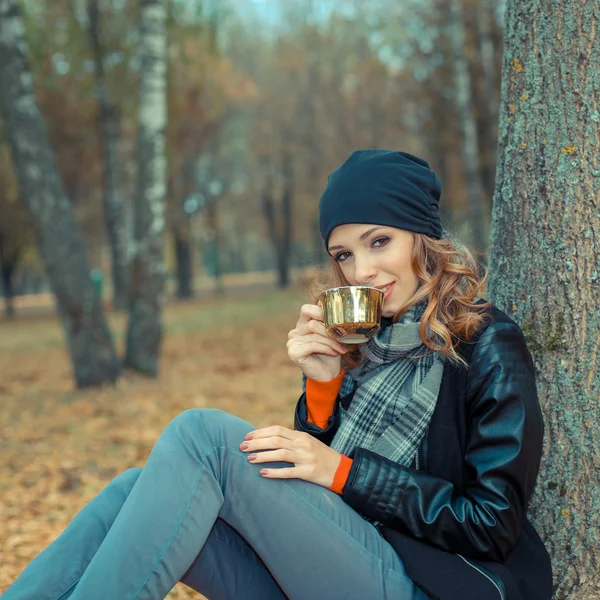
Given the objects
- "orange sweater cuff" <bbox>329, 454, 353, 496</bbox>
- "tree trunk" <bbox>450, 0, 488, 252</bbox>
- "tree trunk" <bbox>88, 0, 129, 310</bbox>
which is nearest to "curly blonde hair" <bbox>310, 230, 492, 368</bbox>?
"orange sweater cuff" <bbox>329, 454, 353, 496</bbox>

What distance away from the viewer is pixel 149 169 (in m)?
7.28

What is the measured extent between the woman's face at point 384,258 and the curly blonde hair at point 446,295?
33 millimetres

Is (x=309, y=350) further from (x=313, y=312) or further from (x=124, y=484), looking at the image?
(x=124, y=484)

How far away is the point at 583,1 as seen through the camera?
219 cm

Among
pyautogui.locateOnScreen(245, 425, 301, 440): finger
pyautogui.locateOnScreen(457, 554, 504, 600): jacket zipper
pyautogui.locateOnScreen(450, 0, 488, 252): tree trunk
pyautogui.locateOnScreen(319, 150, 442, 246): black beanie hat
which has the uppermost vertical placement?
pyautogui.locateOnScreen(450, 0, 488, 252): tree trunk

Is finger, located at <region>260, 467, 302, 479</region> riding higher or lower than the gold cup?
lower

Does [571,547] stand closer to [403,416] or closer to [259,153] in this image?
[403,416]

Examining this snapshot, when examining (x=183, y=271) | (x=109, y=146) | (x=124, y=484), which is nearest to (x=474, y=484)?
(x=124, y=484)

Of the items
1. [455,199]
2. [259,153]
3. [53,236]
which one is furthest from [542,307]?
[259,153]

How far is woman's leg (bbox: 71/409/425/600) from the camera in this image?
1821mm

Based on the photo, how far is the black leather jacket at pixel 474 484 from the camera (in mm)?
1772

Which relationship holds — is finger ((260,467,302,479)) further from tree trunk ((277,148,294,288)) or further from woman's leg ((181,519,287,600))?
tree trunk ((277,148,294,288))

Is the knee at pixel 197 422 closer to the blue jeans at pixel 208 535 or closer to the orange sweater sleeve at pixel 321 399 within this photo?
the blue jeans at pixel 208 535

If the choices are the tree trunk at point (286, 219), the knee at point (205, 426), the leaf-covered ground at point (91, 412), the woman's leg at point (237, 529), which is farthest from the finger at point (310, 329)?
→ the tree trunk at point (286, 219)
